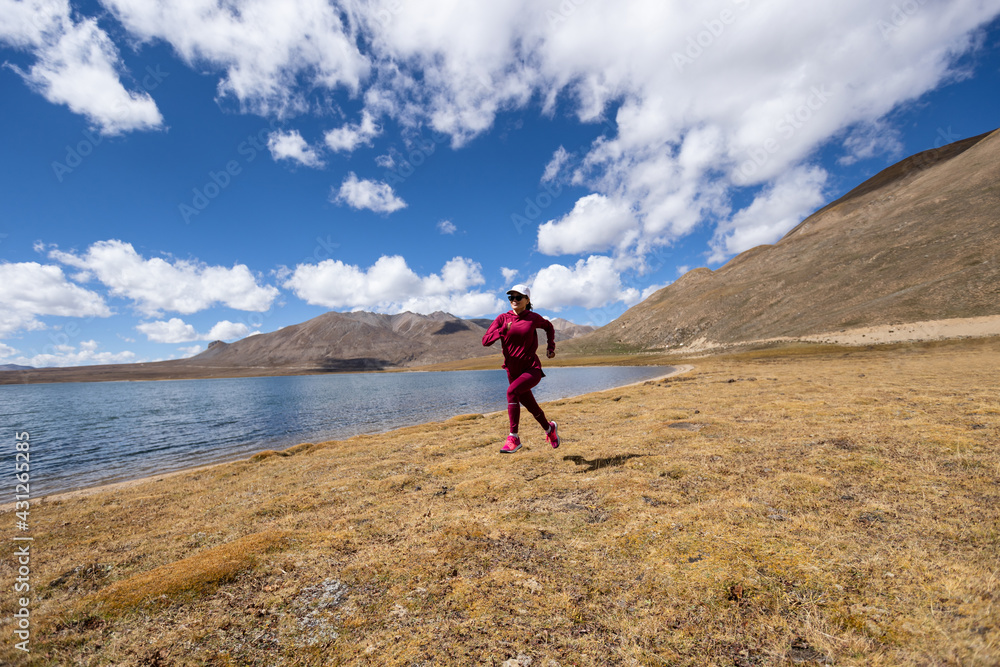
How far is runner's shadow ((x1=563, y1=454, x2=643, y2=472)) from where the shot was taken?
9.48 meters

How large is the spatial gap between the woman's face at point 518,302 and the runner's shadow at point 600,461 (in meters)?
4.17

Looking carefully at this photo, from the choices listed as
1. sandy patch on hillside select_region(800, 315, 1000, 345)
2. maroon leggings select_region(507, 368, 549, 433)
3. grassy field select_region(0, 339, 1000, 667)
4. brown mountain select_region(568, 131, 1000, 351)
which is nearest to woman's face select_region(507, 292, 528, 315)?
maroon leggings select_region(507, 368, 549, 433)

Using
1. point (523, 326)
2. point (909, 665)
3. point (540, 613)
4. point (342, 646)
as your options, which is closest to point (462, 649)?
point (540, 613)

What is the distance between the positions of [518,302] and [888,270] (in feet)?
522

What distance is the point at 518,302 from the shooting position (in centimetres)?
1023

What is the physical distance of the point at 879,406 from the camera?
1395cm

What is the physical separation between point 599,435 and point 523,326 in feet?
20.9

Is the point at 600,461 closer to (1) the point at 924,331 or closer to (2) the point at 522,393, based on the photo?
(2) the point at 522,393

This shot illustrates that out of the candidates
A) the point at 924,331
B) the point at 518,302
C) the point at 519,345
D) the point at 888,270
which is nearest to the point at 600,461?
the point at 519,345

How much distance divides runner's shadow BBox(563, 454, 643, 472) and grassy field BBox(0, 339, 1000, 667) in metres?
0.10

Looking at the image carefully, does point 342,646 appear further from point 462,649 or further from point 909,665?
point 909,665

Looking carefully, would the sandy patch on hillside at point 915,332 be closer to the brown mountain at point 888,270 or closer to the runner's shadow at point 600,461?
the brown mountain at point 888,270

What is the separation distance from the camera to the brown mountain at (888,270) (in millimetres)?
93125

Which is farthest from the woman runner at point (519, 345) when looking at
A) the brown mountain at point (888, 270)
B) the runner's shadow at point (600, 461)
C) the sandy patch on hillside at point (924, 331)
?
the brown mountain at point (888, 270)
